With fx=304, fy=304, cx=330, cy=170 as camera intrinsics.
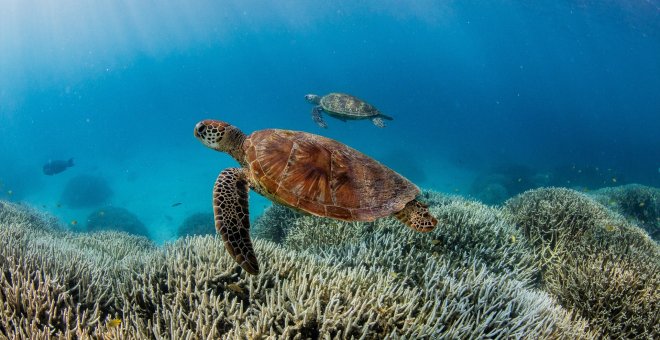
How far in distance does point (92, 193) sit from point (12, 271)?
32640 mm

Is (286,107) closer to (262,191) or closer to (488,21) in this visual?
(488,21)

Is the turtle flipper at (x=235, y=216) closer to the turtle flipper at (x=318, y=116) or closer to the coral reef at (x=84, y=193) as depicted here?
the turtle flipper at (x=318, y=116)

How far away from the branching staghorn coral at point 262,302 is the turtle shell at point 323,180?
2.23ft

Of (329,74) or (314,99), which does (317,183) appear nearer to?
(314,99)

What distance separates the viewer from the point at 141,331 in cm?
234

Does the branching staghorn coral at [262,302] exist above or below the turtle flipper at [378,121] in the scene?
below

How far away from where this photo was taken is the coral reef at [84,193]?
91.8 ft

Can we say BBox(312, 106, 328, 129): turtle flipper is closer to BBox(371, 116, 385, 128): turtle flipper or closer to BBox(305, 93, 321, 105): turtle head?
BBox(305, 93, 321, 105): turtle head

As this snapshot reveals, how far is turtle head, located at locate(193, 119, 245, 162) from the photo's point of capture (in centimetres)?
422

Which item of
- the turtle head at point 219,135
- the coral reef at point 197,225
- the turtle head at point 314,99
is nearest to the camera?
the turtle head at point 219,135

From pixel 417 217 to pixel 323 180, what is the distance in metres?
1.23

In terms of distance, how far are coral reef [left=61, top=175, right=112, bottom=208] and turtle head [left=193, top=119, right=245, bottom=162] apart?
103 ft

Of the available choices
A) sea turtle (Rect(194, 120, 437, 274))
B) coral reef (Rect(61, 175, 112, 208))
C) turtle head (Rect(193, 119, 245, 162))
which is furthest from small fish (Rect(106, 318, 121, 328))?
coral reef (Rect(61, 175, 112, 208))

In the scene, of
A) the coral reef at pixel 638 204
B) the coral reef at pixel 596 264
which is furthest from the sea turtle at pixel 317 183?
the coral reef at pixel 638 204
